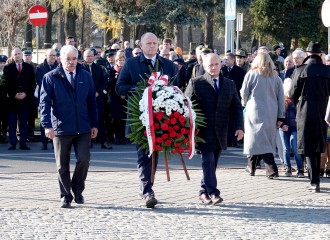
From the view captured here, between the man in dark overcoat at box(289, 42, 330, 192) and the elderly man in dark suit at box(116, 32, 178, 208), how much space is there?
7.38 feet

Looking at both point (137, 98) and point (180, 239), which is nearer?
point (180, 239)

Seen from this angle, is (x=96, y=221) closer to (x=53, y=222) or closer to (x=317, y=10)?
Answer: (x=53, y=222)

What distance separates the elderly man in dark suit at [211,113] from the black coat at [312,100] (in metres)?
1.72

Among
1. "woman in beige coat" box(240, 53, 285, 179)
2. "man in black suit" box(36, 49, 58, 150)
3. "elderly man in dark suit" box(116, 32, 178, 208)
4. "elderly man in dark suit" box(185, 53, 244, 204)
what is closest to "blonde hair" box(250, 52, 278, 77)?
"woman in beige coat" box(240, 53, 285, 179)

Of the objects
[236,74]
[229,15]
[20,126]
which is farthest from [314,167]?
[229,15]

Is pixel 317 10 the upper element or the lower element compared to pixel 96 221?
upper

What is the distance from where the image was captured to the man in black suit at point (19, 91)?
17797 mm

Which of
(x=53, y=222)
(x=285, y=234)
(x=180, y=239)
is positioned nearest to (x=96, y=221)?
(x=53, y=222)

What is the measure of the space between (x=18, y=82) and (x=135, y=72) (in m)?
7.34

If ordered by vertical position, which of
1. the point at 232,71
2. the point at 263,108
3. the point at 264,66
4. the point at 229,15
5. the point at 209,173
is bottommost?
the point at 209,173

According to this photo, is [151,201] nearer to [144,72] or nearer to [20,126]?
[144,72]

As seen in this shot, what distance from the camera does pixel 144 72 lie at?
10992mm

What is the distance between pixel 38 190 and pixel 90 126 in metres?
1.73

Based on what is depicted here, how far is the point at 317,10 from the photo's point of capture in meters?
44.9
